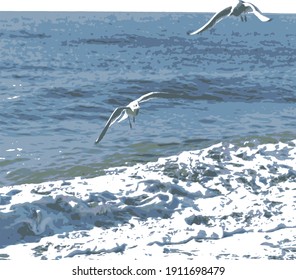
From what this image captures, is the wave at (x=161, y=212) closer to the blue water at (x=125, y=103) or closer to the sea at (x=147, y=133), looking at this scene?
the sea at (x=147, y=133)

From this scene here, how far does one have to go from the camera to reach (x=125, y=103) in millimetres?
25516

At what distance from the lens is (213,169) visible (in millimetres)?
13422

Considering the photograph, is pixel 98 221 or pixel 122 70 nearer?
pixel 98 221

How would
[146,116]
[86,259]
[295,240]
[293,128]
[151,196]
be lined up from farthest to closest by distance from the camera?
[146,116] → [293,128] → [151,196] → [295,240] → [86,259]

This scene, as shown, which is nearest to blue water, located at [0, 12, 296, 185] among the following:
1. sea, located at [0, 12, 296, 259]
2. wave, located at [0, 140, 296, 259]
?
sea, located at [0, 12, 296, 259]

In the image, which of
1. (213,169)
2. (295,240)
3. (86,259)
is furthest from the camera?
(213,169)

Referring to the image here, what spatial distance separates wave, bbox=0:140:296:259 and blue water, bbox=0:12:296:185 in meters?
1.47

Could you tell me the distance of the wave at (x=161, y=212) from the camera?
943 centimetres

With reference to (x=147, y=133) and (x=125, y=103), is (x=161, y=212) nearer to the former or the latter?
(x=147, y=133)

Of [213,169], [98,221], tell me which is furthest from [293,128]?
[98,221]

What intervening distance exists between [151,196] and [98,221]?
1.43 metres

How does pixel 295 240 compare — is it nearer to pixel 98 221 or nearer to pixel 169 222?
pixel 169 222

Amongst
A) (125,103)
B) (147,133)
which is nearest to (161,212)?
(147,133)

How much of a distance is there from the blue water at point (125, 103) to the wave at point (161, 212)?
1.47 meters
